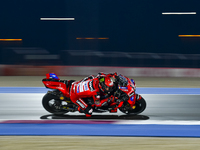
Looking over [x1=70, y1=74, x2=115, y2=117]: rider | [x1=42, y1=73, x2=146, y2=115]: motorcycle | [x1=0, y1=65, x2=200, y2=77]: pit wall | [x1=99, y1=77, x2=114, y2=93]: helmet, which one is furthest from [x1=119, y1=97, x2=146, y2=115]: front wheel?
[x1=0, y1=65, x2=200, y2=77]: pit wall

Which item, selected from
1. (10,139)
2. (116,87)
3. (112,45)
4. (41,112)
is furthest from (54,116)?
(112,45)

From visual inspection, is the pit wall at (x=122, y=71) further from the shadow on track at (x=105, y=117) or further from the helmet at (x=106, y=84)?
the helmet at (x=106, y=84)

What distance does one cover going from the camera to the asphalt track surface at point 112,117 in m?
4.97

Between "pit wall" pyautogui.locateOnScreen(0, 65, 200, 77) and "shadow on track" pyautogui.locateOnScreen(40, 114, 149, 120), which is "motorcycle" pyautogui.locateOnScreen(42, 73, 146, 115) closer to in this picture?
"shadow on track" pyautogui.locateOnScreen(40, 114, 149, 120)

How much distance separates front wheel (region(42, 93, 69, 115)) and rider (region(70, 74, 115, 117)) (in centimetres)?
38

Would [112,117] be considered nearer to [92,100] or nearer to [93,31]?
[92,100]

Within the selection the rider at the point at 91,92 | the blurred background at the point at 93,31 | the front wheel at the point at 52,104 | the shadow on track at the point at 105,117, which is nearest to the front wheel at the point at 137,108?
the shadow on track at the point at 105,117

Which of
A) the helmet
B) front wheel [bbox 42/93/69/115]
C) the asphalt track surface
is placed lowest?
the asphalt track surface

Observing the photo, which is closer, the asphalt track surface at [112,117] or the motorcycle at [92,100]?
the asphalt track surface at [112,117]

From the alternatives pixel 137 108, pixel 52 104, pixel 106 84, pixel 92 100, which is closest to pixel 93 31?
pixel 52 104

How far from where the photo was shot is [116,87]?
691 cm

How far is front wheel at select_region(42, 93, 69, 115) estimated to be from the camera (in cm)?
711

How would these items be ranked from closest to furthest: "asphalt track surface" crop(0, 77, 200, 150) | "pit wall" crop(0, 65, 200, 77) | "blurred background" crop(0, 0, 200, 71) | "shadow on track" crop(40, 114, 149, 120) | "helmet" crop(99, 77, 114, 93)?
"asphalt track surface" crop(0, 77, 200, 150), "helmet" crop(99, 77, 114, 93), "shadow on track" crop(40, 114, 149, 120), "pit wall" crop(0, 65, 200, 77), "blurred background" crop(0, 0, 200, 71)

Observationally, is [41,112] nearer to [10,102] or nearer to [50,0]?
[10,102]
